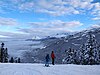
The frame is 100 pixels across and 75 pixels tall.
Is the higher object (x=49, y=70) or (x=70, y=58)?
(x=70, y=58)

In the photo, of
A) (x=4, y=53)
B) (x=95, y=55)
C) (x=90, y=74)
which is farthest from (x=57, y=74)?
(x=4, y=53)

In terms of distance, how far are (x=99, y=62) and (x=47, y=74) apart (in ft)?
139

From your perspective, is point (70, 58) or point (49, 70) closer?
point (49, 70)

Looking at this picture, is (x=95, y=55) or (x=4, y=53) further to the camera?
(x=4, y=53)

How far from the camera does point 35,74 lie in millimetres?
23203

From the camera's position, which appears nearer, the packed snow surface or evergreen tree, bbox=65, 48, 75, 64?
the packed snow surface

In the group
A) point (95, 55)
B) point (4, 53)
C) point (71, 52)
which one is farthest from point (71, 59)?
point (4, 53)

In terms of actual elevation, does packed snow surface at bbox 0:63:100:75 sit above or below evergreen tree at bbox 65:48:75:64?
below

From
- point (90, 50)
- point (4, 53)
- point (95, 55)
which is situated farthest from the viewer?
point (4, 53)

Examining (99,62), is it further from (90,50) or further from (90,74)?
(90,74)

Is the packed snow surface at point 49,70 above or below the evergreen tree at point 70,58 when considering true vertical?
below

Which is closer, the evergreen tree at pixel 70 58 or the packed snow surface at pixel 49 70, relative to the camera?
the packed snow surface at pixel 49 70

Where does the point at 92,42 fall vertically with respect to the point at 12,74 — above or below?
above

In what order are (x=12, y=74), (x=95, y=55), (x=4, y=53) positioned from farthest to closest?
(x=4, y=53) → (x=95, y=55) → (x=12, y=74)
